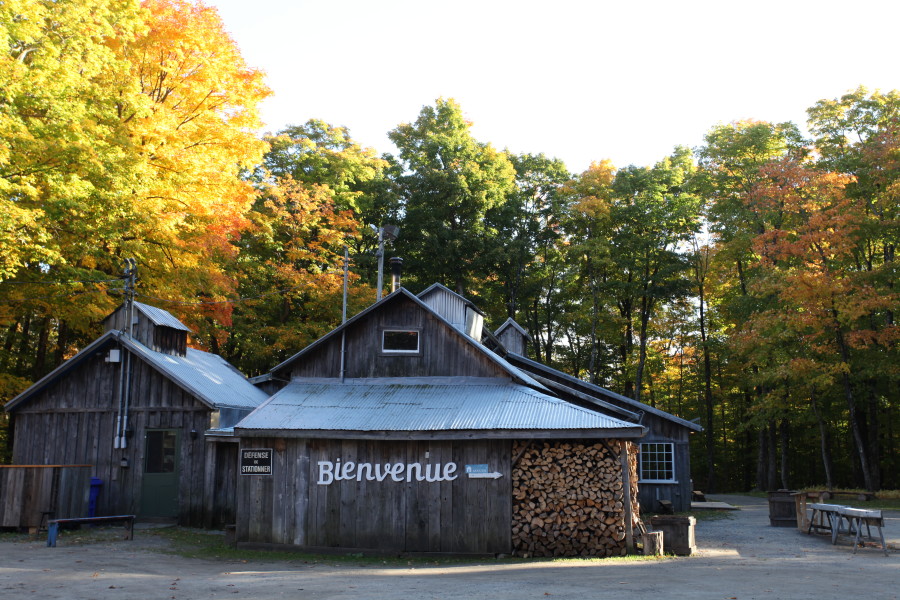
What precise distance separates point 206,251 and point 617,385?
1081 inches

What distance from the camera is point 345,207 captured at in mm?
35656

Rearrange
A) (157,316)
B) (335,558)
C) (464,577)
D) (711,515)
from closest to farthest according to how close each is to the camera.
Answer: (464,577), (335,558), (157,316), (711,515)

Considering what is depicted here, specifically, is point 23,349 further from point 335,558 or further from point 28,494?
point 335,558

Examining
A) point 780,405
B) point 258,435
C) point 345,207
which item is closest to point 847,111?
point 780,405

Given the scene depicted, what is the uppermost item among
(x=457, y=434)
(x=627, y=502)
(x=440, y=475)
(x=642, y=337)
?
(x=642, y=337)

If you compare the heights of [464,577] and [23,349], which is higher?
[23,349]

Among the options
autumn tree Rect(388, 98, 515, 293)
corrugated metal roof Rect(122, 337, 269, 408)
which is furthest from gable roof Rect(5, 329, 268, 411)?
autumn tree Rect(388, 98, 515, 293)

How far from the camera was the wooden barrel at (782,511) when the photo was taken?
1853 centimetres

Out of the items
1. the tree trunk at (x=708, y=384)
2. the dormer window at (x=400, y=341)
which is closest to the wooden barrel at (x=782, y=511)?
the dormer window at (x=400, y=341)

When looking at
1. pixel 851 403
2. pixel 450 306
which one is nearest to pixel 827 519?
pixel 450 306

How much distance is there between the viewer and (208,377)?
66.4 ft

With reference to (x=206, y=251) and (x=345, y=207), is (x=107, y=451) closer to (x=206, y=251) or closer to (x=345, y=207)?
(x=206, y=251)

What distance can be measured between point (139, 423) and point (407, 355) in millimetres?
7575

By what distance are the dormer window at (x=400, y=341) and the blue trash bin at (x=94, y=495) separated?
816cm
